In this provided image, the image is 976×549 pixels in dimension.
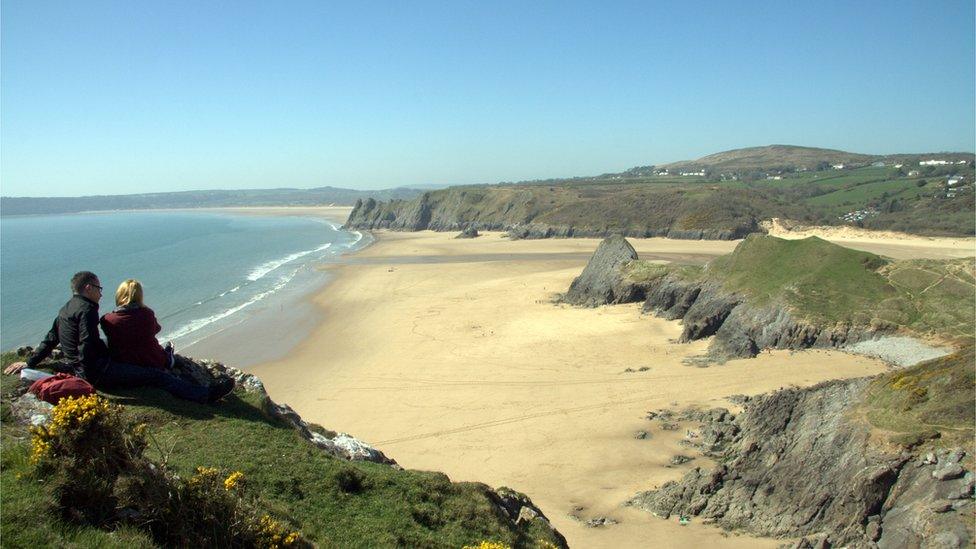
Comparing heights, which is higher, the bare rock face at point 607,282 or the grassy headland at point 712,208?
the grassy headland at point 712,208

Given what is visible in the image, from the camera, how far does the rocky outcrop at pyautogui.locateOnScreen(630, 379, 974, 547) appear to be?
9492 millimetres

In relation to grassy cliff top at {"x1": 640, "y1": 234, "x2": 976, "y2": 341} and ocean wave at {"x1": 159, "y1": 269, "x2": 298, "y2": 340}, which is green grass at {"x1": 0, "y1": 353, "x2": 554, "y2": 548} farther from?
ocean wave at {"x1": 159, "y1": 269, "x2": 298, "y2": 340}

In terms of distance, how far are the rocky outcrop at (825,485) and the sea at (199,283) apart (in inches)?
839

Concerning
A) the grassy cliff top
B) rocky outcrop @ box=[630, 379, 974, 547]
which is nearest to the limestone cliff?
rocky outcrop @ box=[630, 379, 974, 547]

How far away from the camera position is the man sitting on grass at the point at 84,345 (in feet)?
26.0

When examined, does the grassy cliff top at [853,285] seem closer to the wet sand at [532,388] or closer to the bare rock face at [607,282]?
the wet sand at [532,388]

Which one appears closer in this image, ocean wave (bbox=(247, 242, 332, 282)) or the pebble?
the pebble

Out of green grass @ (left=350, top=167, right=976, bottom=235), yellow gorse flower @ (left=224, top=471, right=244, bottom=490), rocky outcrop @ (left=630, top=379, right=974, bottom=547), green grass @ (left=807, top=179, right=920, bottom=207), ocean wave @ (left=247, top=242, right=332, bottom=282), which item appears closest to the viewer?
yellow gorse flower @ (left=224, top=471, right=244, bottom=490)

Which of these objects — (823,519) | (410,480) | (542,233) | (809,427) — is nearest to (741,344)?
(809,427)

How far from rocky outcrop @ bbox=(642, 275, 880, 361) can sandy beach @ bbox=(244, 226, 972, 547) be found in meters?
0.87

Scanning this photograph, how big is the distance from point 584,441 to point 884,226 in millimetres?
64230

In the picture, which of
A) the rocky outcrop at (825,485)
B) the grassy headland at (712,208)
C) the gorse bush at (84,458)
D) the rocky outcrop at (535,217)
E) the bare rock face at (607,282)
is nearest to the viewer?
the gorse bush at (84,458)

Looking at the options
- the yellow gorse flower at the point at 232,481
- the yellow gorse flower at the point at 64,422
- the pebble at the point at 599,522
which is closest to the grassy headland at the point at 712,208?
the pebble at the point at 599,522

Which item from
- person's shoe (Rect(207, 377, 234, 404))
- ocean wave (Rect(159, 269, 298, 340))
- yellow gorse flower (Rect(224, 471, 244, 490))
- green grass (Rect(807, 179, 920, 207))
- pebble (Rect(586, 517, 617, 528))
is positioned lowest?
pebble (Rect(586, 517, 617, 528))
